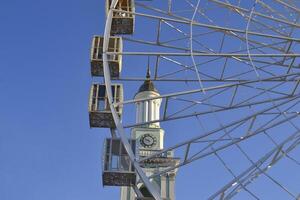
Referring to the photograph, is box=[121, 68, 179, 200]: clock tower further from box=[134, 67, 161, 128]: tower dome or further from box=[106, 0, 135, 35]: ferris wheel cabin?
box=[106, 0, 135, 35]: ferris wheel cabin

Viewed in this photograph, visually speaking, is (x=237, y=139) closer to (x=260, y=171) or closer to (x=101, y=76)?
(x=260, y=171)

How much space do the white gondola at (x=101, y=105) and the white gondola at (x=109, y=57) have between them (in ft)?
2.27

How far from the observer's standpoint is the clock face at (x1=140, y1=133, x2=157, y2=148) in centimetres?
5419

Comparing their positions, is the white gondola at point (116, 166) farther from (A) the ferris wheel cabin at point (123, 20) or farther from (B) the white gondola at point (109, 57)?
(A) the ferris wheel cabin at point (123, 20)

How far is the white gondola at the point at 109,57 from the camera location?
74.7 ft

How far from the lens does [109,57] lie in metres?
22.9

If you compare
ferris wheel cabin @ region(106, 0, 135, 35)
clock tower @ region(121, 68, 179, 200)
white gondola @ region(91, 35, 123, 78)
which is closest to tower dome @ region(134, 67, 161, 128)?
A: clock tower @ region(121, 68, 179, 200)

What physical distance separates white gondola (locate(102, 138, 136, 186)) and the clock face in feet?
Answer: 106

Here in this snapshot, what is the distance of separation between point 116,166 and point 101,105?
1882 millimetres

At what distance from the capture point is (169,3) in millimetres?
23266

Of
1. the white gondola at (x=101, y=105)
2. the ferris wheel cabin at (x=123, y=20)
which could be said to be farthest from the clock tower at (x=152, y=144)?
the white gondola at (x=101, y=105)

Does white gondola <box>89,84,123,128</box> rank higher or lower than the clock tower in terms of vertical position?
lower

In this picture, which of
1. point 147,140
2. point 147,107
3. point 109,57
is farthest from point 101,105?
point 147,107

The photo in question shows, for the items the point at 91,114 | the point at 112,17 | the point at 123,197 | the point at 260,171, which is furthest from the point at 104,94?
the point at 123,197
